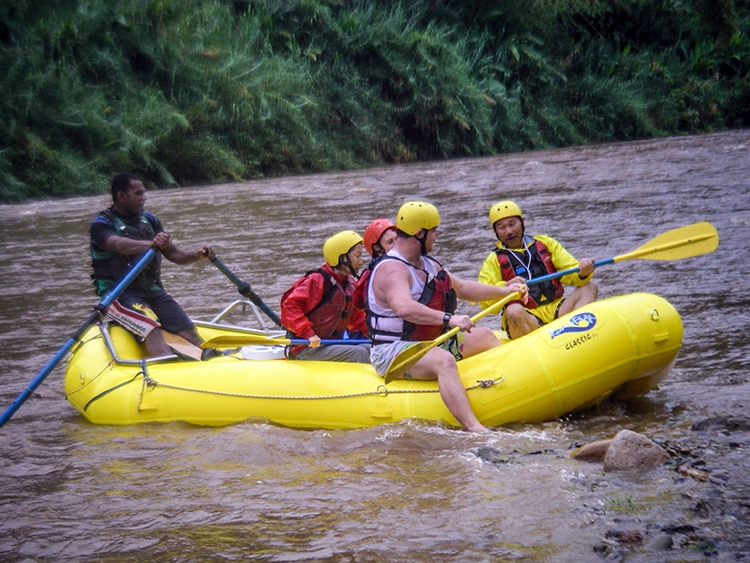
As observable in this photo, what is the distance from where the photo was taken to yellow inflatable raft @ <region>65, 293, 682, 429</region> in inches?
185

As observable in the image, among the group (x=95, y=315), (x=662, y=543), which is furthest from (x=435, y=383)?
(x=95, y=315)

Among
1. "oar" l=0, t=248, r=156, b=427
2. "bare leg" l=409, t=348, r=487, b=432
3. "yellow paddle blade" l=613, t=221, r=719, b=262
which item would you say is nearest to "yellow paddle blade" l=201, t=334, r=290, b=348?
"oar" l=0, t=248, r=156, b=427

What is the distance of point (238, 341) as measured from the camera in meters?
5.48

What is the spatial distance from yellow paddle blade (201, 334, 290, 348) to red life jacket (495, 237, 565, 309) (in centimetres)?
138

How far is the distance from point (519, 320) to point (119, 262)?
98.8 inches

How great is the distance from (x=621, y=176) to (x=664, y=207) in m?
3.58

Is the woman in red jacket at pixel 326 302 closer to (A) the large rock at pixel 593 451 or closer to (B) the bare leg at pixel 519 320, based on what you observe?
(B) the bare leg at pixel 519 320

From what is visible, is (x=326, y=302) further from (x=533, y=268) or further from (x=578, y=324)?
(x=578, y=324)

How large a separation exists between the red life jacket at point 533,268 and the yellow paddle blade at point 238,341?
4.54 ft

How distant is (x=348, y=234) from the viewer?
5.19 metres

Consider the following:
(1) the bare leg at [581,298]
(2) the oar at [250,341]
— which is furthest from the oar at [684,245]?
(2) the oar at [250,341]

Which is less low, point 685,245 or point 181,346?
point 685,245

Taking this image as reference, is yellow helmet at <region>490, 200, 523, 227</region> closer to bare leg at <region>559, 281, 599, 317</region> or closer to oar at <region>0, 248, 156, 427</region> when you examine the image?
bare leg at <region>559, 281, 599, 317</region>

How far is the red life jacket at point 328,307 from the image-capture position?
5.24 metres
